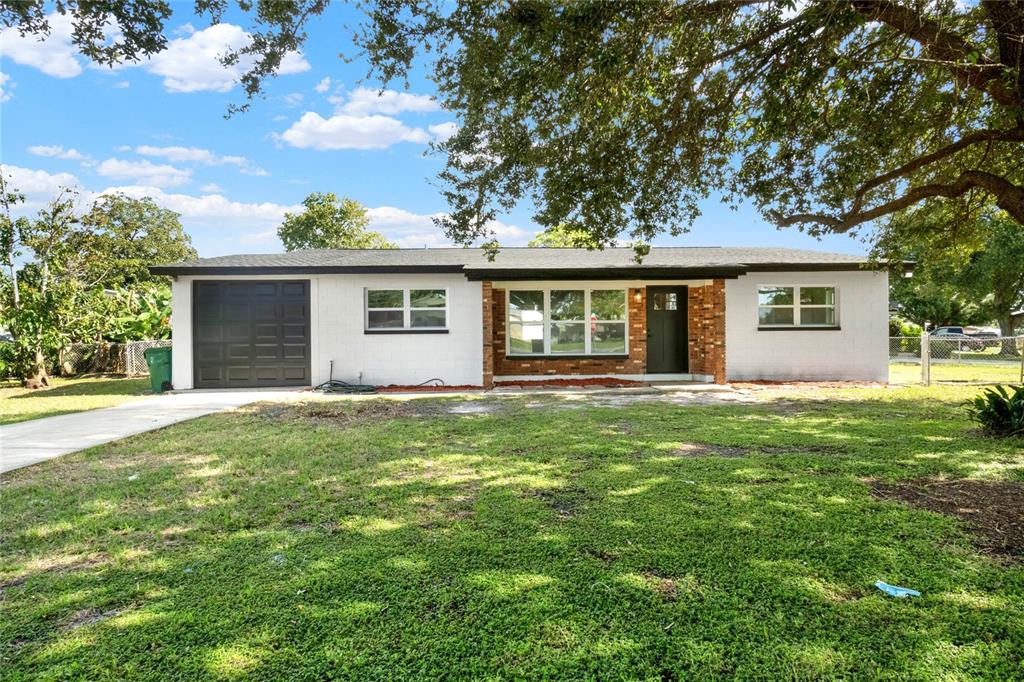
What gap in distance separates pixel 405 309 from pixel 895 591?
11.2 metres

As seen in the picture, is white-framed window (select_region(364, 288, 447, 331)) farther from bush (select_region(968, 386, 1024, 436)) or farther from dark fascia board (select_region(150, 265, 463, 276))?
bush (select_region(968, 386, 1024, 436))

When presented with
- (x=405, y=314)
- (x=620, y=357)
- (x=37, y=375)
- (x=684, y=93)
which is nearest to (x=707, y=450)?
(x=684, y=93)

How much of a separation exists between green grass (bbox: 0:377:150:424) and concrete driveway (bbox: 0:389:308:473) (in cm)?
57

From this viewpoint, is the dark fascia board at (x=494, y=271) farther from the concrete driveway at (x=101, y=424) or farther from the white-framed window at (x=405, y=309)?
the concrete driveway at (x=101, y=424)

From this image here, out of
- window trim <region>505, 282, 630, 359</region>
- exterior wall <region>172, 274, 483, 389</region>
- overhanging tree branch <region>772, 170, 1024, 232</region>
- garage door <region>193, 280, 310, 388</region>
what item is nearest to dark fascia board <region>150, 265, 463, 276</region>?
exterior wall <region>172, 274, 483, 389</region>

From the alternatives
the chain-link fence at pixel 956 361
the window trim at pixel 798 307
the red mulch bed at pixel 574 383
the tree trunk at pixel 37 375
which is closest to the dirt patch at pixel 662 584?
the red mulch bed at pixel 574 383

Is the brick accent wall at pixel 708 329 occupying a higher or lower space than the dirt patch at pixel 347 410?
higher

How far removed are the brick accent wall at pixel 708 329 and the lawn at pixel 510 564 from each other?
6.51 m

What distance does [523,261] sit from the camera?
44.8 ft

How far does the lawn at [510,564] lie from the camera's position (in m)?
2.22

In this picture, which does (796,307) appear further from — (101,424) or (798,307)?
(101,424)

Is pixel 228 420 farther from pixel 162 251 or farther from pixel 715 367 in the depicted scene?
pixel 162 251

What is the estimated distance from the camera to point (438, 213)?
853 cm

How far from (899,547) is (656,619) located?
1885mm
